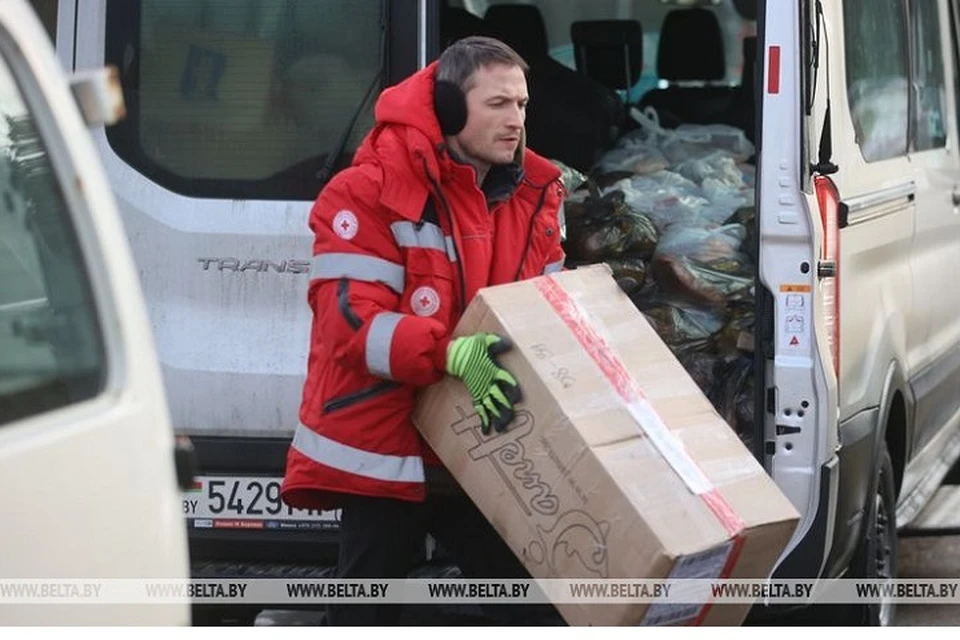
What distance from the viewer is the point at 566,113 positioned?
750cm

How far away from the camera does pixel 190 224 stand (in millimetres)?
5520

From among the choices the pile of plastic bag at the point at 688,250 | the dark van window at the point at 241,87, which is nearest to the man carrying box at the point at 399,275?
the dark van window at the point at 241,87

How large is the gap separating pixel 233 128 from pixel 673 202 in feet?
5.41

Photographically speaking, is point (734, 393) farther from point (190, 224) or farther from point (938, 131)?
point (938, 131)

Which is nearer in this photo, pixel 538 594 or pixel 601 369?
pixel 601 369

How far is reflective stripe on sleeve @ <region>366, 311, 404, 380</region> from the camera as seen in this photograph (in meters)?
4.36

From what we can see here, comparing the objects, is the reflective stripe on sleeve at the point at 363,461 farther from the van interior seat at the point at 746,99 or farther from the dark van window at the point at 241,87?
the van interior seat at the point at 746,99

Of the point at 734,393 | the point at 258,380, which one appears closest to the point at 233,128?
the point at 258,380


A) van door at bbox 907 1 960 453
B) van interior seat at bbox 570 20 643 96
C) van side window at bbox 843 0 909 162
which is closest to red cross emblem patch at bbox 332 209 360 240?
van side window at bbox 843 0 909 162

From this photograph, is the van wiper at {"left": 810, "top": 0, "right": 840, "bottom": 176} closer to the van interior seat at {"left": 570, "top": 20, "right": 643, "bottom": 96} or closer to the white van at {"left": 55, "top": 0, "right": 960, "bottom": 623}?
the white van at {"left": 55, "top": 0, "right": 960, "bottom": 623}

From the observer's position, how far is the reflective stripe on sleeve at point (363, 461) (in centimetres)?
455

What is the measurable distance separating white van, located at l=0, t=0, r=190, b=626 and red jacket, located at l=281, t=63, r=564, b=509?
146 centimetres

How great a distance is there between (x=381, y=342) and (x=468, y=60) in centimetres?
68

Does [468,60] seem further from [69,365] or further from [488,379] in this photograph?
[69,365]
